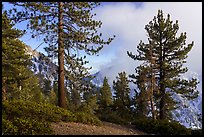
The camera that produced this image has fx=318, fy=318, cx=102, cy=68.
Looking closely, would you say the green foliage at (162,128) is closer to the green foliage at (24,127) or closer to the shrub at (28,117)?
the shrub at (28,117)

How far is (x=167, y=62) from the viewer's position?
2781 cm

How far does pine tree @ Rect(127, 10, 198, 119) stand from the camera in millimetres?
27438

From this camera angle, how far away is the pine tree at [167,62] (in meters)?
27.4

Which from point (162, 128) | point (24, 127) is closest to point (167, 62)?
point (162, 128)

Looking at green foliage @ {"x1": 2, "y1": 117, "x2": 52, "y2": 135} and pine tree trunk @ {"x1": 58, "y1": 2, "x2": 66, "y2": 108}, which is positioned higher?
pine tree trunk @ {"x1": 58, "y1": 2, "x2": 66, "y2": 108}

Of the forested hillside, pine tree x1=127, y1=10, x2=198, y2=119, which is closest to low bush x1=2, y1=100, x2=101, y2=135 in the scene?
the forested hillside

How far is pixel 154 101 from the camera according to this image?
28.8m

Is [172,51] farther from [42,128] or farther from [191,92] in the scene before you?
[42,128]

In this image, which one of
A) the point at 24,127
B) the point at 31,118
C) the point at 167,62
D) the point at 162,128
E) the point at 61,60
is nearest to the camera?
the point at 24,127

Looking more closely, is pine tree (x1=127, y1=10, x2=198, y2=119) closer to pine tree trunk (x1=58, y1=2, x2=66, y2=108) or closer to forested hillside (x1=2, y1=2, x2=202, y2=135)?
forested hillside (x1=2, y1=2, x2=202, y2=135)

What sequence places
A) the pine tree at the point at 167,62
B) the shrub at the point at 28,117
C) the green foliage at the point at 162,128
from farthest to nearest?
the pine tree at the point at 167,62 → the green foliage at the point at 162,128 → the shrub at the point at 28,117

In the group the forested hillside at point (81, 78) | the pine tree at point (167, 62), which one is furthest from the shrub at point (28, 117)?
the pine tree at point (167, 62)

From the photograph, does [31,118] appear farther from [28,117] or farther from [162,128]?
[162,128]

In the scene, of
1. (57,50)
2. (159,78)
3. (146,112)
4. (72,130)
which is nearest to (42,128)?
(72,130)
